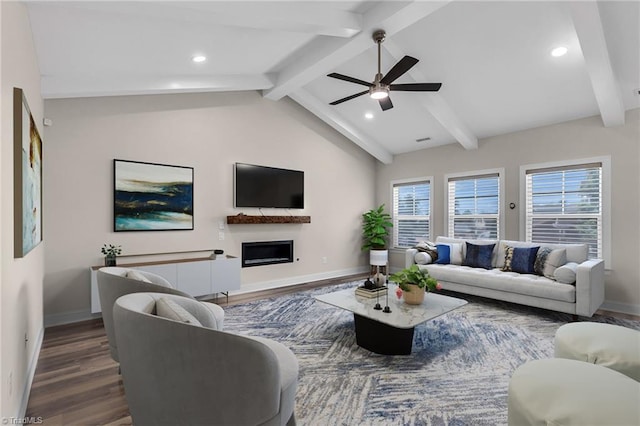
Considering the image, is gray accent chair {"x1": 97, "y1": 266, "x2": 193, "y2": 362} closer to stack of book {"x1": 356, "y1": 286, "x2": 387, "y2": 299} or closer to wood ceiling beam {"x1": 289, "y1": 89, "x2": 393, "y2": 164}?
stack of book {"x1": 356, "y1": 286, "x2": 387, "y2": 299}

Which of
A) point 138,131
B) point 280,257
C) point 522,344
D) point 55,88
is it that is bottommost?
point 522,344

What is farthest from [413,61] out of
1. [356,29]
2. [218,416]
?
[218,416]

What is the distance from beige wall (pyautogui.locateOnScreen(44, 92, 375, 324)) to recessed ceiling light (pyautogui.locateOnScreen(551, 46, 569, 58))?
3795mm

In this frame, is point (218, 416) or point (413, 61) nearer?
point (218, 416)

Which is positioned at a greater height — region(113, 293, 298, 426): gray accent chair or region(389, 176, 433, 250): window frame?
region(389, 176, 433, 250): window frame

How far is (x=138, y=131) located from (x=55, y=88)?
38.2 inches

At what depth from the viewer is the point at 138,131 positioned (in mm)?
4387

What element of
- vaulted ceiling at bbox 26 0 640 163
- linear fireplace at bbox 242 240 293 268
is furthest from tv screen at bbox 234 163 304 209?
vaulted ceiling at bbox 26 0 640 163

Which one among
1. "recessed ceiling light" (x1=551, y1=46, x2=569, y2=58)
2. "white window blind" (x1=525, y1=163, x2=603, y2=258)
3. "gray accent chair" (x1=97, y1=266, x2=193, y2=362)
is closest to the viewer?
"gray accent chair" (x1=97, y1=266, x2=193, y2=362)

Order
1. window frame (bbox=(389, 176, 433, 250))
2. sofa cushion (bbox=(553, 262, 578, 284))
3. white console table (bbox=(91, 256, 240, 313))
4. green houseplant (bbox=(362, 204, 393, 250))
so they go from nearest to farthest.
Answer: sofa cushion (bbox=(553, 262, 578, 284))
white console table (bbox=(91, 256, 240, 313))
window frame (bbox=(389, 176, 433, 250))
green houseplant (bbox=(362, 204, 393, 250))

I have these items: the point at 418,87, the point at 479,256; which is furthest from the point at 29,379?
the point at 479,256

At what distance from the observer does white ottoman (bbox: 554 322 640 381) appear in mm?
1656

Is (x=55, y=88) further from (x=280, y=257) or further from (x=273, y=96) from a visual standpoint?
(x=280, y=257)

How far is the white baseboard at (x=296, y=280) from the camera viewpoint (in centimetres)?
539
